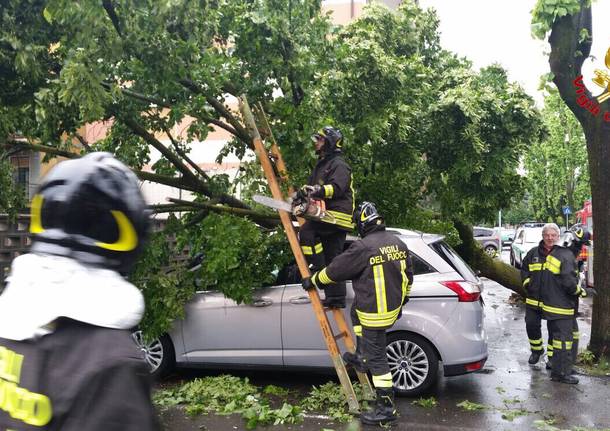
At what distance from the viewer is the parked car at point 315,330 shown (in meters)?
5.71

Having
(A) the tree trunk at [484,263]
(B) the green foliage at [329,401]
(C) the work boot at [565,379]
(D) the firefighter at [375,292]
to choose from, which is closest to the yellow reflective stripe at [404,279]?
(D) the firefighter at [375,292]

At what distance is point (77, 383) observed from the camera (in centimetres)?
114

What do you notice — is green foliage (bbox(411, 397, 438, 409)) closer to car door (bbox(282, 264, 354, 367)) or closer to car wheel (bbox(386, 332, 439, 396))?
car wheel (bbox(386, 332, 439, 396))

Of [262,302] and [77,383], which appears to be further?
[262,302]

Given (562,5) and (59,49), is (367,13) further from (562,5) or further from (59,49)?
(59,49)

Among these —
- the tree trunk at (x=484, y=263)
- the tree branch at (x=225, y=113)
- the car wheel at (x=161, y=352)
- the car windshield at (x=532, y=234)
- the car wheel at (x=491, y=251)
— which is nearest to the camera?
the tree branch at (x=225, y=113)

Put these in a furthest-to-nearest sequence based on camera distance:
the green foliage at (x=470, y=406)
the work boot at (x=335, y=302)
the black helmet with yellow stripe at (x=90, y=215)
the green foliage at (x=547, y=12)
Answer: the green foliage at (x=547, y=12) < the green foliage at (x=470, y=406) < the work boot at (x=335, y=302) < the black helmet with yellow stripe at (x=90, y=215)

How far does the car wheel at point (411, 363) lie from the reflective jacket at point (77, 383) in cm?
476

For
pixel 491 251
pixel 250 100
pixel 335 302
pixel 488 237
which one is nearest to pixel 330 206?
pixel 335 302

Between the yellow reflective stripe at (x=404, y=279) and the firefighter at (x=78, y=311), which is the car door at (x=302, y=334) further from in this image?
the firefighter at (x=78, y=311)

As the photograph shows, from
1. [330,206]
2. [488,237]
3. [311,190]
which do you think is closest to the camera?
[311,190]

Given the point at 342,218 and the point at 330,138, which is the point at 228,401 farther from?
the point at 330,138

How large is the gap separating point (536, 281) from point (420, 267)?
1921 millimetres

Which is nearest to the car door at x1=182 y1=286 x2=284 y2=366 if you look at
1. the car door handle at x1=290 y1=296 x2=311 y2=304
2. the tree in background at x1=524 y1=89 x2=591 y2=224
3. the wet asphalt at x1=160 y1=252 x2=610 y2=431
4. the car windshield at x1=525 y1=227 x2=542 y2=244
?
the car door handle at x1=290 y1=296 x2=311 y2=304
